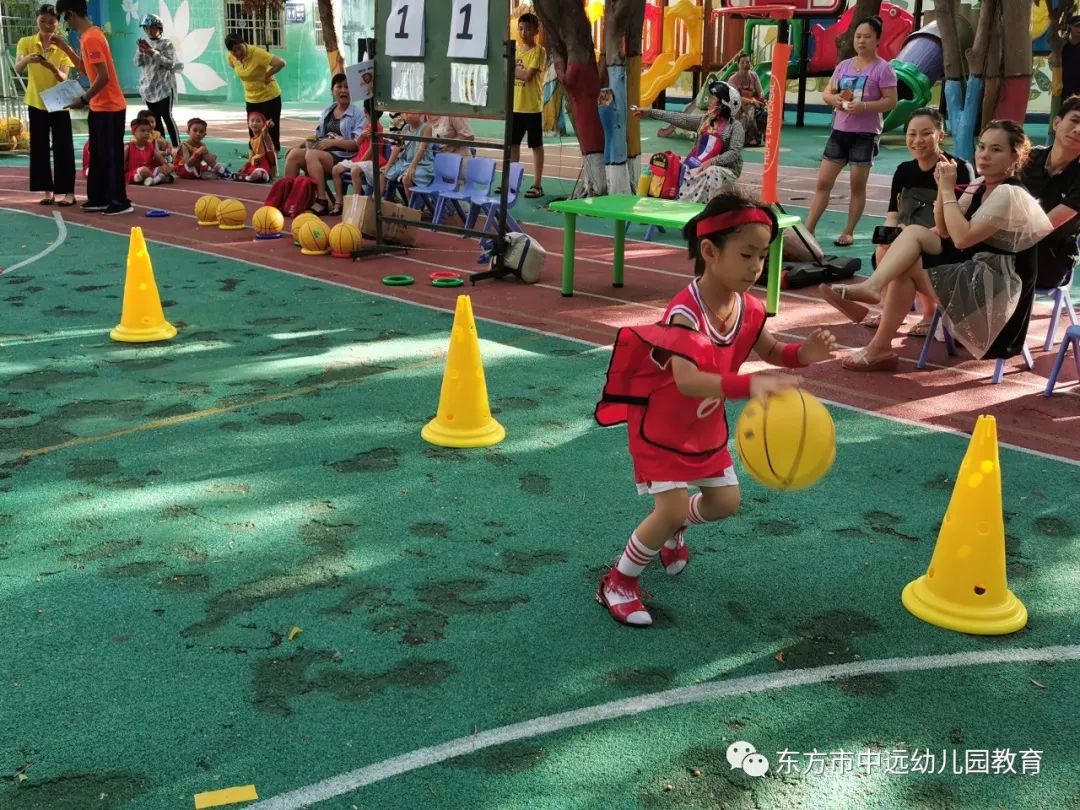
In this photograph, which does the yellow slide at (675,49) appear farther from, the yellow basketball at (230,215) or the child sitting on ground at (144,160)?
the yellow basketball at (230,215)

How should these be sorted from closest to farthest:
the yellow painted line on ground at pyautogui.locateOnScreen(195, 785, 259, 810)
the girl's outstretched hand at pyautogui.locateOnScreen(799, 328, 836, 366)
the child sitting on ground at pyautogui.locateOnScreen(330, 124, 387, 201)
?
the yellow painted line on ground at pyautogui.locateOnScreen(195, 785, 259, 810) < the girl's outstretched hand at pyautogui.locateOnScreen(799, 328, 836, 366) < the child sitting on ground at pyautogui.locateOnScreen(330, 124, 387, 201)

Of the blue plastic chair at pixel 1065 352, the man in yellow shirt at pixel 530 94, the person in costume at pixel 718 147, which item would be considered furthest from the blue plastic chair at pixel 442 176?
the blue plastic chair at pixel 1065 352

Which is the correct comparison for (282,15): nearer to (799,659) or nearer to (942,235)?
(942,235)

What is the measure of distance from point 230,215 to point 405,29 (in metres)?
3.32

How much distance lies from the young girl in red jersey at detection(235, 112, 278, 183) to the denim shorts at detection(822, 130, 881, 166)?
913 centimetres

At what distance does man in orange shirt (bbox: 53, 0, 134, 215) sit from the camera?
40.7 feet

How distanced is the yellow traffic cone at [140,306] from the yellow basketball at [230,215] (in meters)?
4.59

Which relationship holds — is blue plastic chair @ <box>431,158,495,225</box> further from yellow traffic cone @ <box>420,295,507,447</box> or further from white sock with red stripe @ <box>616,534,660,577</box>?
white sock with red stripe @ <box>616,534,660,577</box>

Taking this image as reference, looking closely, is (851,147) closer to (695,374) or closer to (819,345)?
(819,345)

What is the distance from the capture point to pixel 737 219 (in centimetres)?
391

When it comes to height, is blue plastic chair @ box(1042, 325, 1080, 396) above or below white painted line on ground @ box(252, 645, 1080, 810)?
above

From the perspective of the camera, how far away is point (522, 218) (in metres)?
14.2

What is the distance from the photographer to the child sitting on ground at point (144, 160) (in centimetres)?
1661

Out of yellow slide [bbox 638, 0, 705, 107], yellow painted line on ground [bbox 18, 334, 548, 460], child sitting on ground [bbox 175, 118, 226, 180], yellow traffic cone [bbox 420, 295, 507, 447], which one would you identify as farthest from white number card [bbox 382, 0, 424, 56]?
yellow slide [bbox 638, 0, 705, 107]
